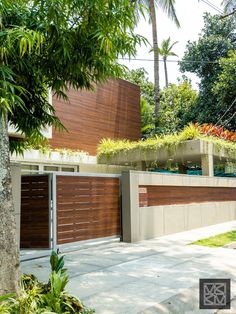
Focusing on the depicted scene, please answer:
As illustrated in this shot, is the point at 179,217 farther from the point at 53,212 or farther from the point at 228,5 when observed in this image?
the point at 228,5

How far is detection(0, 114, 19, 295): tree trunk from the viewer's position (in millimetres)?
4219

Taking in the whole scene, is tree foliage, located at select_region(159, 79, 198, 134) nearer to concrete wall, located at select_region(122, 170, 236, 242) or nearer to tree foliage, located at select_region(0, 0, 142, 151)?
concrete wall, located at select_region(122, 170, 236, 242)

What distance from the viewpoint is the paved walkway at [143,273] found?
519 centimetres

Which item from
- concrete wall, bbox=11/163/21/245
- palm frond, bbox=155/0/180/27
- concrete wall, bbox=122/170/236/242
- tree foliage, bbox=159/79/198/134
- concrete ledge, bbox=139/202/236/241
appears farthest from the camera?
tree foliage, bbox=159/79/198/134

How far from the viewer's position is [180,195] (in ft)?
43.9

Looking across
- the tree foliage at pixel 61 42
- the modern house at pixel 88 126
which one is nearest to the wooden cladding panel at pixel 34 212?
the tree foliage at pixel 61 42

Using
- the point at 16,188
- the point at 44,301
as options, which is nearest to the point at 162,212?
the point at 16,188

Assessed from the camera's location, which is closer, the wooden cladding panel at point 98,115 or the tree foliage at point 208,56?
the wooden cladding panel at point 98,115

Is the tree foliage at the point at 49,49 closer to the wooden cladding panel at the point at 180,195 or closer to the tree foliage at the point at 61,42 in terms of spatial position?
the tree foliage at the point at 61,42

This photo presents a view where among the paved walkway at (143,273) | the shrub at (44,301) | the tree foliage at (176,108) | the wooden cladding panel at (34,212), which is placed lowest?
the paved walkway at (143,273)

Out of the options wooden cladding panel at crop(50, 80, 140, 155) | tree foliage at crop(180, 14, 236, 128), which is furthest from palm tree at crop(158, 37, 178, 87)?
wooden cladding panel at crop(50, 80, 140, 155)

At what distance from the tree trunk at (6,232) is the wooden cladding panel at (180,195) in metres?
7.04

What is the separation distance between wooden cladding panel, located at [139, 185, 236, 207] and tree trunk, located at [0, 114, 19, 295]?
23.1 ft

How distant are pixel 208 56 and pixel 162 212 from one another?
1634 centimetres
